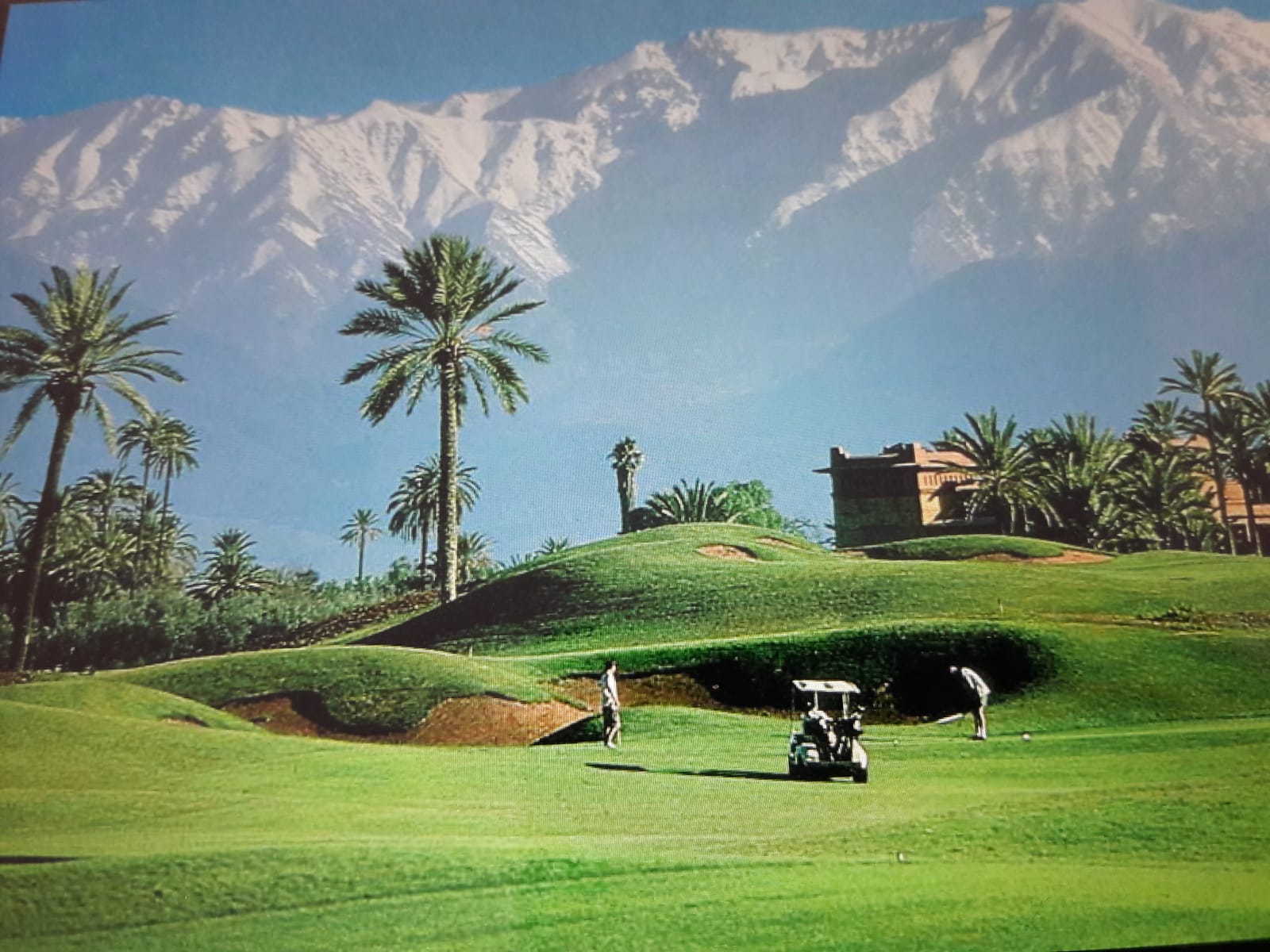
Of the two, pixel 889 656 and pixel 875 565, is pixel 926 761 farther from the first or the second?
pixel 875 565

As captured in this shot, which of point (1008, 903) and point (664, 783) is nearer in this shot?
point (1008, 903)

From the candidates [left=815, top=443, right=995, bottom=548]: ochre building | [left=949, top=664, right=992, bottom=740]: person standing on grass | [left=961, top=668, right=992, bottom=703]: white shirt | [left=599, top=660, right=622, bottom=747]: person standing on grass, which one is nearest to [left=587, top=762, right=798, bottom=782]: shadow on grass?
[left=599, top=660, right=622, bottom=747]: person standing on grass

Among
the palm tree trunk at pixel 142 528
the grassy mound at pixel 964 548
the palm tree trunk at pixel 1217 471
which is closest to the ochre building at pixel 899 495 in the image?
the grassy mound at pixel 964 548

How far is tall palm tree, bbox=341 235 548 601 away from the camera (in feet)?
31.6

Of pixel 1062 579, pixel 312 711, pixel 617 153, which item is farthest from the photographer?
pixel 617 153

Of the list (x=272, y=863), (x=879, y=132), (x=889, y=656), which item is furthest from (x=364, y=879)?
(x=879, y=132)

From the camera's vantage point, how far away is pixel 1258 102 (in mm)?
9430

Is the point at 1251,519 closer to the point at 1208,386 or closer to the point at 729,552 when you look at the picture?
the point at 1208,386

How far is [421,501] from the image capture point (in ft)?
30.2

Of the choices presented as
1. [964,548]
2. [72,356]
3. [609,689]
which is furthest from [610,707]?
[72,356]

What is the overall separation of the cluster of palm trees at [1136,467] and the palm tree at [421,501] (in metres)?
4.46

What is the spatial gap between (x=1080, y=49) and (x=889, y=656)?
20.8ft

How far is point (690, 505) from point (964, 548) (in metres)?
2.67

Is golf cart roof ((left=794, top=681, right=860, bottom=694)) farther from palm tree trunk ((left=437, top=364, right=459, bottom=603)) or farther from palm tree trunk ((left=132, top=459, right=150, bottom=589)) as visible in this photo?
palm tree trunk ((left=132, top=459, right=150, bottom=589))
